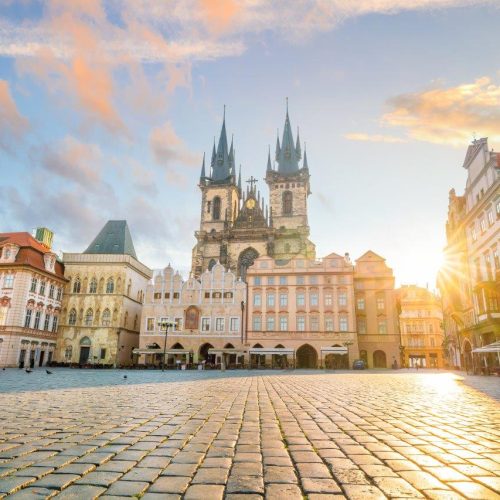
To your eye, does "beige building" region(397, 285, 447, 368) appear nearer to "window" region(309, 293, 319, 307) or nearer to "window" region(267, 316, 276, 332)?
"window" region(309, 293, 319, 307)

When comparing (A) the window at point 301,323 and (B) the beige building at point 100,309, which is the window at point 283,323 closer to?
(A) the window at point 301,323

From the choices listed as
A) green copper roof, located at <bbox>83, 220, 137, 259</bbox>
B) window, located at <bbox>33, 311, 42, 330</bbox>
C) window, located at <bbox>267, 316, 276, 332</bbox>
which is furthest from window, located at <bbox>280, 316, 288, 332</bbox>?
window, located at <bbox>33, 311, 42, 330</bbox>

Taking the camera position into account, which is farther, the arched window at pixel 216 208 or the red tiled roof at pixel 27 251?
the arched window at pixel 216 208

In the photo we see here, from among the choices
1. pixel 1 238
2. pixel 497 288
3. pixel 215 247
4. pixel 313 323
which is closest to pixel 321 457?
pixel 497 288

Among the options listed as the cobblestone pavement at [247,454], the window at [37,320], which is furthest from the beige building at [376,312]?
the cobblestone pavement at [247,454]

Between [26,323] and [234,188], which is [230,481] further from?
[234,188]

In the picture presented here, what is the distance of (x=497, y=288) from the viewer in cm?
2642

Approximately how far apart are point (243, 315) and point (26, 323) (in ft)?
75.0

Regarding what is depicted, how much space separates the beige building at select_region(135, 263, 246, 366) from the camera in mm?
46594

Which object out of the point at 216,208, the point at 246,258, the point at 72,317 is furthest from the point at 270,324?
the point at 216,208

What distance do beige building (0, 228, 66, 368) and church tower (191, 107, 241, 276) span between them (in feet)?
72.5

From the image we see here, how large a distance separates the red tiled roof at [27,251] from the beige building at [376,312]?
35.6m

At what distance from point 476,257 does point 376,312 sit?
1714cm

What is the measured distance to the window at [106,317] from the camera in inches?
1908
